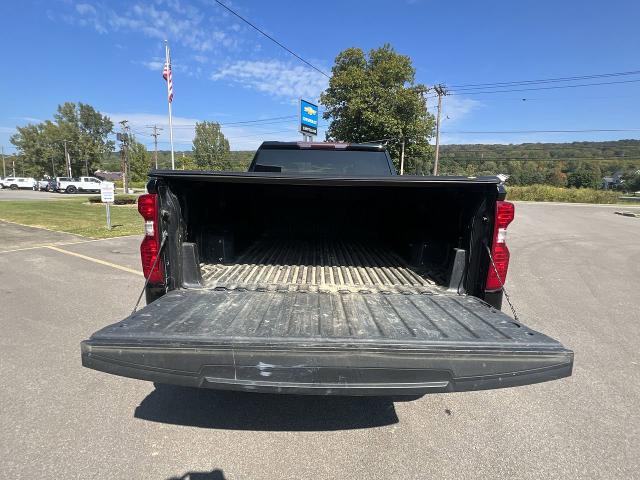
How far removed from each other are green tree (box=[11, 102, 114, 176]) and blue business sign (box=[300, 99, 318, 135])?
66193 mm

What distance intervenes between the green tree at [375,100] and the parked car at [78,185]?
3411cm

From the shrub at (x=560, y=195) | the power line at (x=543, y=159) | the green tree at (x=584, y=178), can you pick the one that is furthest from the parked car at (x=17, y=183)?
the green tree at (x=584, y=178)

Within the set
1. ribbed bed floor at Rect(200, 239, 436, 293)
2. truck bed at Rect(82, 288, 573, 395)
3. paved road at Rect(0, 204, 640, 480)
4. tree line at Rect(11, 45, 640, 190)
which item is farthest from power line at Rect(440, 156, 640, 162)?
truck bed at Rect(82, 288, 573, 395)

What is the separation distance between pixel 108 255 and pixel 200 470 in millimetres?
7606

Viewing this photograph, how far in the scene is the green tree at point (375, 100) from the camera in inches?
1053

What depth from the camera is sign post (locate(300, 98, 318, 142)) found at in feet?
52.3

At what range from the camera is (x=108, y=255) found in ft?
28.4

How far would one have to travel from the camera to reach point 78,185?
47969 millimetres

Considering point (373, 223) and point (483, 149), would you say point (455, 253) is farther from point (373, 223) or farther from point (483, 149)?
point (483, 149)

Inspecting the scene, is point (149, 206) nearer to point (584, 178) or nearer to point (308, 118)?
point (308, 118)

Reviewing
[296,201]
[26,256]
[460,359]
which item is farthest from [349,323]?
[26,256]

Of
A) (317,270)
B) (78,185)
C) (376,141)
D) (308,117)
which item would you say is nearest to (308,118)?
(308,117)

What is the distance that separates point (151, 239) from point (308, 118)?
1461cm

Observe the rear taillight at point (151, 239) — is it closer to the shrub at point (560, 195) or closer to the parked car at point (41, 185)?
the shrub at point (560, 195)
